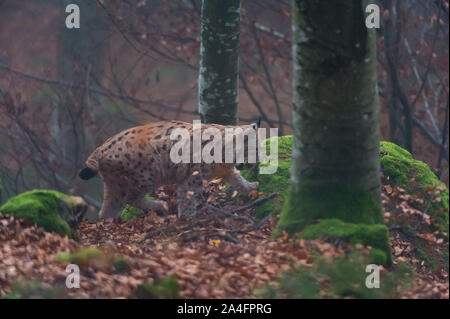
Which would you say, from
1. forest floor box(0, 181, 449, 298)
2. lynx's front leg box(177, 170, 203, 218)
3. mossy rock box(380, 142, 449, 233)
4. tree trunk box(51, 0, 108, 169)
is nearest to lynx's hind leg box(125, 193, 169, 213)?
lynx's front leg box(177, 170, 203, 218)

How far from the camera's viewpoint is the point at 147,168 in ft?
26.1

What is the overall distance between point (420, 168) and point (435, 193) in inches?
47.2

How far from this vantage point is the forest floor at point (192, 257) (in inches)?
202

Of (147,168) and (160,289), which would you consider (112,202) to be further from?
(160,289)

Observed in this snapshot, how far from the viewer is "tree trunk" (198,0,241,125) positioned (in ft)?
28.3

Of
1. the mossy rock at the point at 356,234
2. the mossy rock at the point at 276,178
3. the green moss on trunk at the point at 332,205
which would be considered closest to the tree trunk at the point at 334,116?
the green moss on trunk at the point at 332,205

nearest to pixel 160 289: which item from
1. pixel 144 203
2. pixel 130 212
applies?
pixel 144 203

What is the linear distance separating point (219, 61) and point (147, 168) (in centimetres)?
205

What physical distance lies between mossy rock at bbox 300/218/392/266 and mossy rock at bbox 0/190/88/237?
9.16 ft

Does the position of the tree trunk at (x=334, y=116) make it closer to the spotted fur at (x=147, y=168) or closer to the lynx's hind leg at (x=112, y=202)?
the spotted fur at (x=147, y=168)

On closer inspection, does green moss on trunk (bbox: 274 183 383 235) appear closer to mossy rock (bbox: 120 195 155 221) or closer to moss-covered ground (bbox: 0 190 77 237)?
moss-covered ground (bbox: 0 190 77 237)

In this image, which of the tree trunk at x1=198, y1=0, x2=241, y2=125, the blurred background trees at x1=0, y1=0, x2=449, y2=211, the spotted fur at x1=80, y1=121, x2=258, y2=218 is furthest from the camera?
the blurred background trees at x1=0, y1=0, x2=449, y2=211
